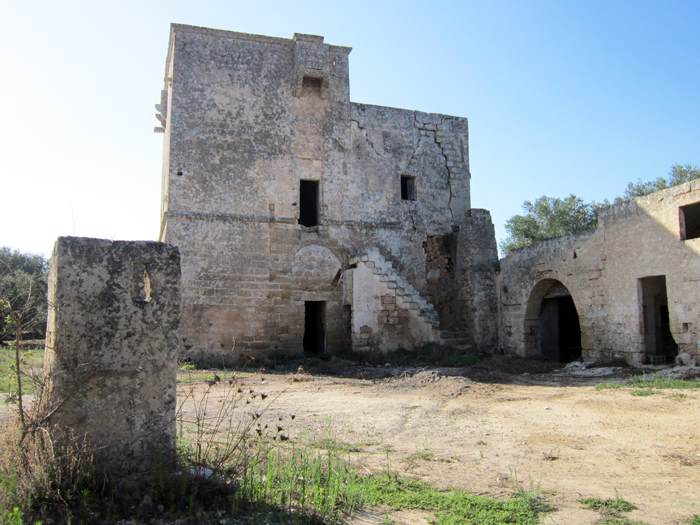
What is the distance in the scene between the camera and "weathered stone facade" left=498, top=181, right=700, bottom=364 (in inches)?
444

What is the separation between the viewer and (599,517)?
3836 mm

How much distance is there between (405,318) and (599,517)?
1181 cm

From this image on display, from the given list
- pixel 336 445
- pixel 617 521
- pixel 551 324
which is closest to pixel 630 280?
pixel 551 324

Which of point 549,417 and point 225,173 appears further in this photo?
point 225,173

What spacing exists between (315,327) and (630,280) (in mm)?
9197

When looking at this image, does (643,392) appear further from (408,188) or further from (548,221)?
(548,221)

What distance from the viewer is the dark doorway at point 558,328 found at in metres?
15.8

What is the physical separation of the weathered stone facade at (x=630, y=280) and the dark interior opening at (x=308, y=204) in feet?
21.7

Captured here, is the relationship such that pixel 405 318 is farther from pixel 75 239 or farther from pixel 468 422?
pixel 75 239

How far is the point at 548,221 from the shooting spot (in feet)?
102

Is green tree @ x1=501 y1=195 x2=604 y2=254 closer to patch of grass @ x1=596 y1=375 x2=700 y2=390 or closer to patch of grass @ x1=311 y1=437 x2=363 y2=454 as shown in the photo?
patch of grass @ x1=596 y1=375 x2=700 y2=390

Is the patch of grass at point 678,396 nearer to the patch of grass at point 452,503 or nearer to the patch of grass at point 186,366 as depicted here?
the patch of grass at point 452,503

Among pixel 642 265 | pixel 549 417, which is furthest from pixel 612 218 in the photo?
pixel 549 417

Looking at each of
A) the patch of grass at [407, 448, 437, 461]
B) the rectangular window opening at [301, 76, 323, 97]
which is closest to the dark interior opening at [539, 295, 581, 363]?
the rectangular window opening at [301, 76, 323, 97]
